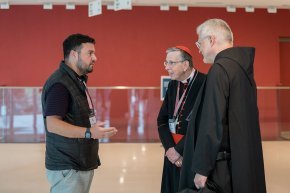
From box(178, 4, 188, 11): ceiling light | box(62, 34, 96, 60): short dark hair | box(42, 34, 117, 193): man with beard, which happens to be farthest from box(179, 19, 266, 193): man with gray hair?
box(178, 4, 188, 11): ceiling light

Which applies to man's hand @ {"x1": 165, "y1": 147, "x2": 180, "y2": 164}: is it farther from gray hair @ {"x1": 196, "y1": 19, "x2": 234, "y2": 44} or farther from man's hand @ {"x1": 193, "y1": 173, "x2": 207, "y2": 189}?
gray hair @ {"x1": 196, "y1": 19, "x2": 234, "y2": 44}

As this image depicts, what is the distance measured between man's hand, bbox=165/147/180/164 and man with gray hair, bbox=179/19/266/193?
725mm

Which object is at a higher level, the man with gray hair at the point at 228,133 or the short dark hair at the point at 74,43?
the short dark hair at the point at 74,43

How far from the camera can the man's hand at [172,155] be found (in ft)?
9.55

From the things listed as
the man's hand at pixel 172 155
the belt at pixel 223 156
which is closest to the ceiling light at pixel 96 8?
the man's hand at pixel 172 155

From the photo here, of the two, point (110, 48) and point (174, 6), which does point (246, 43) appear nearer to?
point (174, 6)

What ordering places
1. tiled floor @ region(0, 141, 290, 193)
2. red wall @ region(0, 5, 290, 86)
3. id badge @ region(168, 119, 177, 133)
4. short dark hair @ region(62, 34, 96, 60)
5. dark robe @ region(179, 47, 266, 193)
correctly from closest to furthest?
dark robe @ region(179, 47, 266, 193), short dark hair @ region(62, 34, 96, 60), id badge @ region(168, 119, 177, 133), tiled floor @ region(0, 141, 290, 193), red wall @ region(0, 5, 290, 86)

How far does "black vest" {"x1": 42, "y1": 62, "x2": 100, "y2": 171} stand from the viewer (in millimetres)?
2449

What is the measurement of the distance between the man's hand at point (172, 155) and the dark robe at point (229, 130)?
75cm

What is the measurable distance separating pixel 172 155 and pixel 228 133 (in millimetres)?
925

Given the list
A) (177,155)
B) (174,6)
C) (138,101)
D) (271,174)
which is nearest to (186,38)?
(174,6)

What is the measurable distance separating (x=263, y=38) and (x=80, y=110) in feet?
27.5

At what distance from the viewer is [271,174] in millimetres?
5359

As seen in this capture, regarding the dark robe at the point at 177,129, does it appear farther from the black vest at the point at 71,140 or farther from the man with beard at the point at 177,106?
the black vest at the point at 71,140
